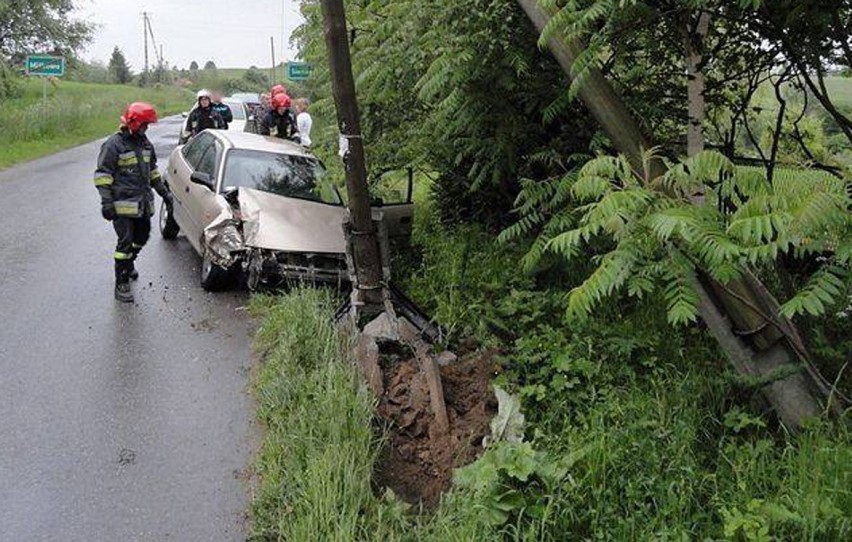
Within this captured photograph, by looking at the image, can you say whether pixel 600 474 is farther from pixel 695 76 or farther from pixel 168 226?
pixel 168 226

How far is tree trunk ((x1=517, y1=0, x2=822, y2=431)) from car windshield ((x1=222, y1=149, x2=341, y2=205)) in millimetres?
4981

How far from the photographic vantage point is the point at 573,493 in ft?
11.7

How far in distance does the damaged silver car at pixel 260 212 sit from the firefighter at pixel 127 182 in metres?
0.73

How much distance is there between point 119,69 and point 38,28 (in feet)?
166

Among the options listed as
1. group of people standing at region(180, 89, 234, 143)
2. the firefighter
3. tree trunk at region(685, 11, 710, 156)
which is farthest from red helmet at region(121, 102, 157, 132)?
tree trunk at region(685, 11, 710, 156)

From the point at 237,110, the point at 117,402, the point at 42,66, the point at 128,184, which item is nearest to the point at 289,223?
the point at 128,184

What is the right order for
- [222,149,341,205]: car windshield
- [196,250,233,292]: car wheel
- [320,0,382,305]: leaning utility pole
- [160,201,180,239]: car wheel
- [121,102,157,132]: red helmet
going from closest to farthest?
[320,0,382,305]: leaning utility pole
[121,102,157,132]: red helmet
[196,250,233,292]: car wheel
[222,149,341,205]: car windshield
[160,201,180,239]: car wheel

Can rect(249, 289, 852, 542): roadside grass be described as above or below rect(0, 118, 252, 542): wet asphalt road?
above

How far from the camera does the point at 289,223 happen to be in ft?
26.6

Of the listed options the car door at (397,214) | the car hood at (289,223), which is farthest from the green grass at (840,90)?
the car hood at (289,223)

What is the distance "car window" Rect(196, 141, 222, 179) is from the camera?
898cm

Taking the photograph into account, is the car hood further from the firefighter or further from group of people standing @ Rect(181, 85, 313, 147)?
group of people standing @ Rect(181, 85, 313, 147)

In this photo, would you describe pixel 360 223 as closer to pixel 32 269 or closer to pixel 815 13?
pixel 815 13

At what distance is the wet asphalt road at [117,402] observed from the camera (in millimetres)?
4020
